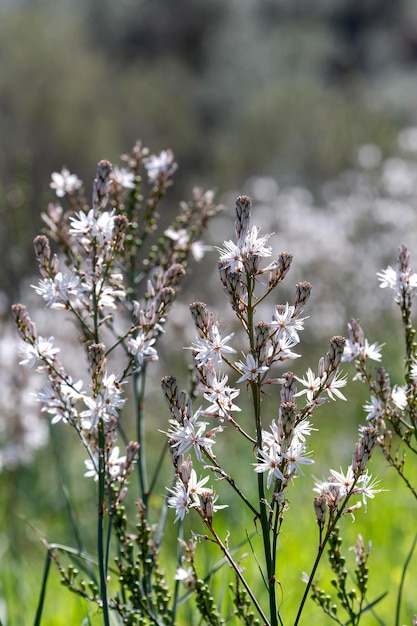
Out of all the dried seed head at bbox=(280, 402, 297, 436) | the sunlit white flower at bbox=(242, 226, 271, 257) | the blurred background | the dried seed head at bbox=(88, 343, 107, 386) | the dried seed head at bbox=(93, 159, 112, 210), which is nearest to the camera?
the dried seed head at bbox=(280, 402, 297, 436)

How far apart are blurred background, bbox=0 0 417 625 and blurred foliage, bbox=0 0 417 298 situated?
0.29 ft

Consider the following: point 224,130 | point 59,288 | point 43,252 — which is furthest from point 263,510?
point 224,130

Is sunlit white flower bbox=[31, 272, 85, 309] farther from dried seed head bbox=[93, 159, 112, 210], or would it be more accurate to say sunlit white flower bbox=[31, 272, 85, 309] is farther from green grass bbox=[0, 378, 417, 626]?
green grass bbox=[0, 378, 417, 626]

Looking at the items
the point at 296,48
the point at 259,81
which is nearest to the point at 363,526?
the point at 259,81

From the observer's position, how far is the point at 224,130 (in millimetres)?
36125

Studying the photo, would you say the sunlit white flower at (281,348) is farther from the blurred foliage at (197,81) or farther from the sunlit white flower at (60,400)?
the blurred foliage at (197,81)

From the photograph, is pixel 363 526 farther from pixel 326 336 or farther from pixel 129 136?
pixel 129 136

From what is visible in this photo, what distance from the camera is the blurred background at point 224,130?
7.61m

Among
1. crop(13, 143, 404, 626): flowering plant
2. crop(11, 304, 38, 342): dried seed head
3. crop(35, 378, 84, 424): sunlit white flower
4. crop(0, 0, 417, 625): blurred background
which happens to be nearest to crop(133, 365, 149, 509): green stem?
crop(13, 143, 404, 626): flowering plant

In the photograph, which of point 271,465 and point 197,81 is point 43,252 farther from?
point 197,81

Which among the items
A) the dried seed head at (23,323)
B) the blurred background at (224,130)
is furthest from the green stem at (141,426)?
the dried seed head at (23,323)

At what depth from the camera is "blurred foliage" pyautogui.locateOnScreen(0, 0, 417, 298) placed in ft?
91.1

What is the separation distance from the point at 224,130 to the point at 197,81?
4.94m

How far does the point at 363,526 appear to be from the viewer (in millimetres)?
4871
